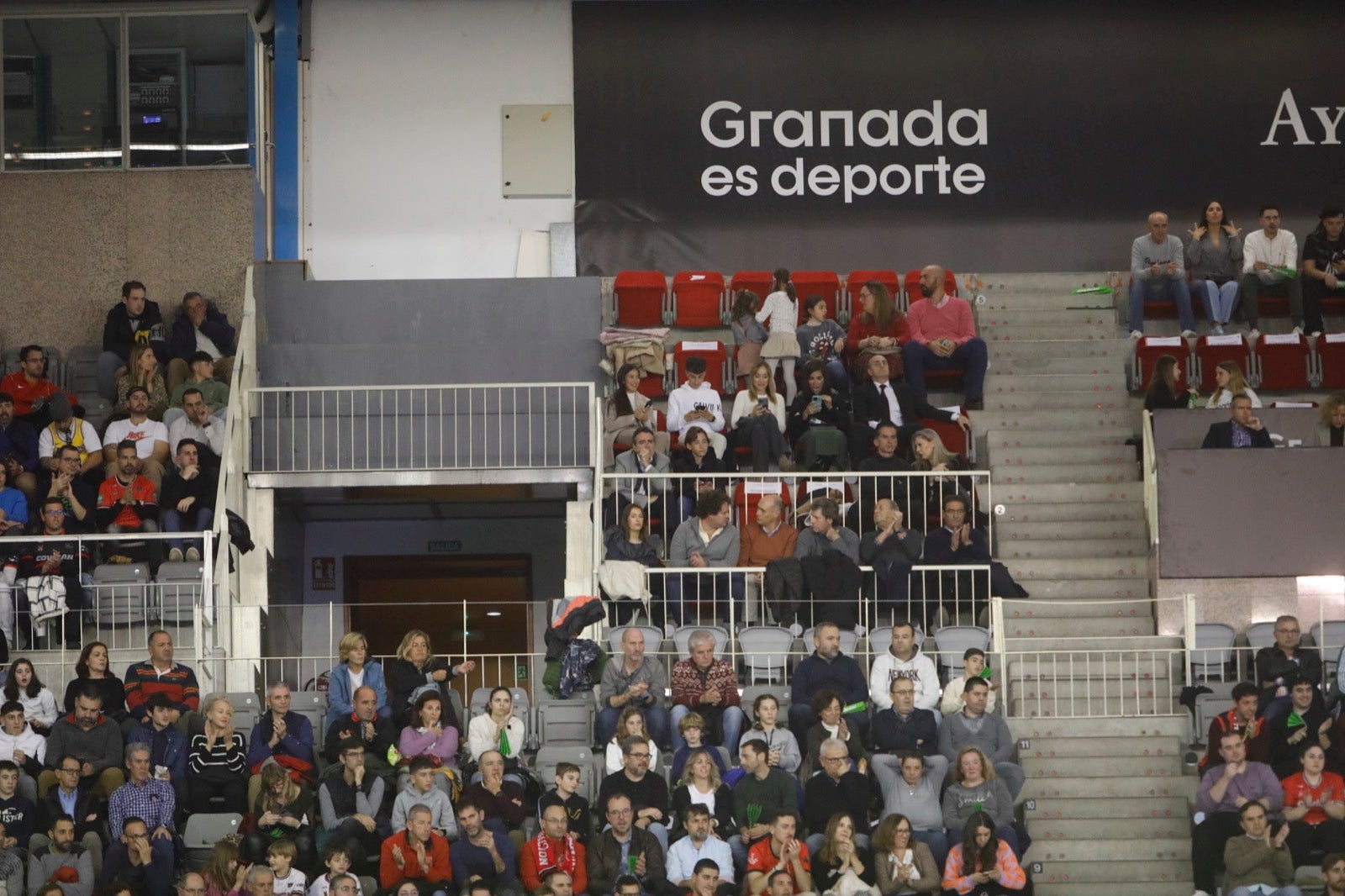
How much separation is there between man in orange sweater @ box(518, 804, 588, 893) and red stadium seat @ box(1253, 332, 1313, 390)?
709cm

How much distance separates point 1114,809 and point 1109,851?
0.33m

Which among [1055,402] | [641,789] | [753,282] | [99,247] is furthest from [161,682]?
[1055,402]

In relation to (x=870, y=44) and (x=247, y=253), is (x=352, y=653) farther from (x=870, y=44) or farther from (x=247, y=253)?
(x=870, y=44)

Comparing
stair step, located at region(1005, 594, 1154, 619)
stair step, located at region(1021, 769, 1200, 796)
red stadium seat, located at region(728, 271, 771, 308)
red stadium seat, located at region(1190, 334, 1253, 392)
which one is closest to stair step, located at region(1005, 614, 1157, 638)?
stair step, located at region(1005, 594, 1154, 619)

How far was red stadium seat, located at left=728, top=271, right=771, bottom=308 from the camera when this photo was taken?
1747 centimetres

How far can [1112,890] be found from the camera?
12.7 meters

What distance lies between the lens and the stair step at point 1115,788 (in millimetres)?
13219

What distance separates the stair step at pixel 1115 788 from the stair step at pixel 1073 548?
7.59 feet

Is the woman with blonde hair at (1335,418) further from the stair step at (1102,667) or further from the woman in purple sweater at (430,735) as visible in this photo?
the woman in purple sweater at (430,735)

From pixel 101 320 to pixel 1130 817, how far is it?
882cm

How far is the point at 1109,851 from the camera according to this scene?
42.3 feet

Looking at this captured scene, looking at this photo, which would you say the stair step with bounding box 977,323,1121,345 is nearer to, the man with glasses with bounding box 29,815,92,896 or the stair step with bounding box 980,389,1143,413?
the stair step with bounding box 980,389,1143,413

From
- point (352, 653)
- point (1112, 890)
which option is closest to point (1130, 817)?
point (1112, 890)

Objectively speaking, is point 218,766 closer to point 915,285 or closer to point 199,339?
point 199,339
